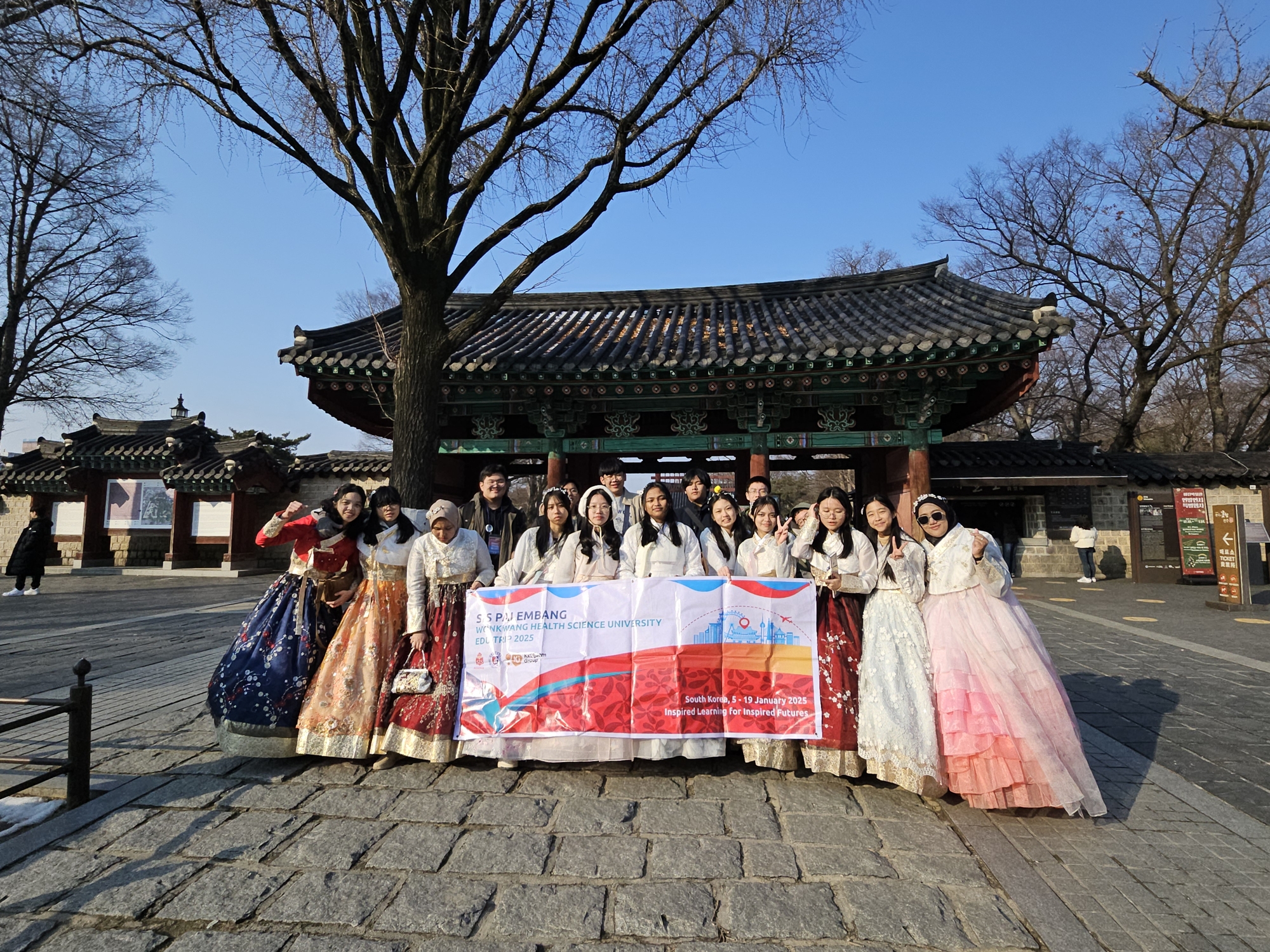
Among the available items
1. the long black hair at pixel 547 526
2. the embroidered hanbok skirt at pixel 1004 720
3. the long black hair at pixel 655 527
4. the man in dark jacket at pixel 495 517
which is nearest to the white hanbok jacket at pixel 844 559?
the embroidered hanbok skirt at pixel 1004 720

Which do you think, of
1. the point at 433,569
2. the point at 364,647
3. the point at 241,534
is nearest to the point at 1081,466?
the point at 433,569

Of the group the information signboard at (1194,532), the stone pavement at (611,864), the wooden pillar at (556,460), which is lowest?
the stone pavement at (611,864)

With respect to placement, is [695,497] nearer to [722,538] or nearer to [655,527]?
[722,538]

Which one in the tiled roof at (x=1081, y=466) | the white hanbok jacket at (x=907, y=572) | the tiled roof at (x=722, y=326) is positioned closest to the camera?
the white hanbok jacket at (x=907, y=572)

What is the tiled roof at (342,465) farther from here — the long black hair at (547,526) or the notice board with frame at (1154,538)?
the notice board with frame at (1154,538)

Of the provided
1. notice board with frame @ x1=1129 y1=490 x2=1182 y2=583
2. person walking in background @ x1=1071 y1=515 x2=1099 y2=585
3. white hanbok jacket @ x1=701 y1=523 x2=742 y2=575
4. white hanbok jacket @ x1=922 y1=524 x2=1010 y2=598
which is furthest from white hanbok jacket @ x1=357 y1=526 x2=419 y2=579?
notice board with frame @ x1=1129 y1=490 x2=1182 y2=583

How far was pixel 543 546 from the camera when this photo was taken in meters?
4.31

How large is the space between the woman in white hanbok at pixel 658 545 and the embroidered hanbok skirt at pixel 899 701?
1.19m

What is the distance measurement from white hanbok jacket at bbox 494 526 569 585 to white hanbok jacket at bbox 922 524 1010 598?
236cm

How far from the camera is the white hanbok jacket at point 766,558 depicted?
13.6 ft

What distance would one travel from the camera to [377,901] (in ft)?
8.11

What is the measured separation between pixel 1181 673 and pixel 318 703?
A: 312 inches

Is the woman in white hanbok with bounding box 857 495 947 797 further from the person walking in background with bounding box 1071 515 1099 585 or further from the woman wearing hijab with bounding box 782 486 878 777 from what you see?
the person walking in background with bounding box 1071 515 1099 585

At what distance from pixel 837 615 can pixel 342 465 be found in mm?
16092
